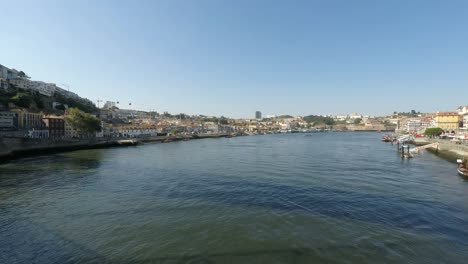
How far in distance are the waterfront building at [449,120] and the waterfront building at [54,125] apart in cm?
11152

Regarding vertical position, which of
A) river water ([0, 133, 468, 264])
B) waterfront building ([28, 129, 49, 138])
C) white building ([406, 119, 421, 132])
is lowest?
river water ([0, 133, 468, 264])

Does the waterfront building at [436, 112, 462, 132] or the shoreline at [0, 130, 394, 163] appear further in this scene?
the waterfront building at [436, 112, 462, 132]

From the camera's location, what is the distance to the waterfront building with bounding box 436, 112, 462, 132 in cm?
7738

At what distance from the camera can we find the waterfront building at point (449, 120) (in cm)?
7738

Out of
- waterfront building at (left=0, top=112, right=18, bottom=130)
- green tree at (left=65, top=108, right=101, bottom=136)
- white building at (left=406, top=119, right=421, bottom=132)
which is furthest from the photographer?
white building at (left=406, top=119, right=421, bottom=132)

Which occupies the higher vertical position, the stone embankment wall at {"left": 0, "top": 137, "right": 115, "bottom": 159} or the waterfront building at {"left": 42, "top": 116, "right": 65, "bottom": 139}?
the waterfront building at {"left": 42, "top": 116, "right": 65, "bottom": 139}

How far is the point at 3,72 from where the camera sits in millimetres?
85375

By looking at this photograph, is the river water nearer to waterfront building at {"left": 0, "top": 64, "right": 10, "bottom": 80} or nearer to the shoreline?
the shoreline

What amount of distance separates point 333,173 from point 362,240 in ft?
44.9

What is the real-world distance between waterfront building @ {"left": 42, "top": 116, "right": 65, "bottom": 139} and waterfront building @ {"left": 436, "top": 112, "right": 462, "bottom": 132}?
111520mm

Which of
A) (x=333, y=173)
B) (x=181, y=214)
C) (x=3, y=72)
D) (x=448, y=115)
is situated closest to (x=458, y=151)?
(x=333, y=173)

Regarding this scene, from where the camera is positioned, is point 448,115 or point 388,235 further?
point 448,115

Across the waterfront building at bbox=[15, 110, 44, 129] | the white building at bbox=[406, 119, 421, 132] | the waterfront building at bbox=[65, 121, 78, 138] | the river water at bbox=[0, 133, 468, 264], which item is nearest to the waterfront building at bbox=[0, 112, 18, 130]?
the waterfront building at bbox=[15, 110, 44, 129]

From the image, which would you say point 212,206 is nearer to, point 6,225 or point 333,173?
point 6,225
